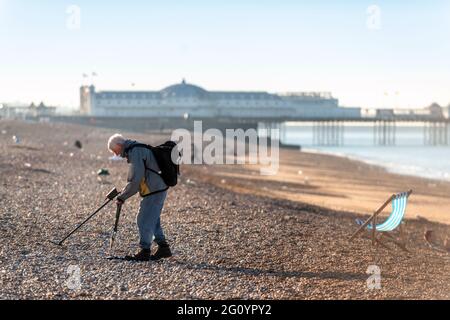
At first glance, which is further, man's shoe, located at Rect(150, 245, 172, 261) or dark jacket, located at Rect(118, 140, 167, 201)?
man's shoe, located at Rect(150, 245, 172, 261)

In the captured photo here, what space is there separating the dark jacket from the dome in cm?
10340

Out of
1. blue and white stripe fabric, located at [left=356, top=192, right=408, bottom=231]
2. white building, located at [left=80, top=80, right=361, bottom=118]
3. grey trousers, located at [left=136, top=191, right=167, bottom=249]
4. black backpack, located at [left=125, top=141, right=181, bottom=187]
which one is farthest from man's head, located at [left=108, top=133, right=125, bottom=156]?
white building, located at [left=80, top=80, right=361, bottom=118]

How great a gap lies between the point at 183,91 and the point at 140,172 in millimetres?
104403

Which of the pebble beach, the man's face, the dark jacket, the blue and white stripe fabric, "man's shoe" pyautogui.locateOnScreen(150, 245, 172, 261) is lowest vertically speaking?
the pebble beach

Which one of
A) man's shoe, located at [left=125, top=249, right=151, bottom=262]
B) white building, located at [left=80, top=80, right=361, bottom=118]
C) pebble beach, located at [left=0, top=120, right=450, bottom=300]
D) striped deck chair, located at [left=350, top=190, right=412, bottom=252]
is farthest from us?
white building, located at [left=80, top=80, right=361, bottom=118]

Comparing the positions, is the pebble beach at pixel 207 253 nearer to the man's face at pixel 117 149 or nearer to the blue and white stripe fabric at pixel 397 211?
the blue and white stripe fabric at pixel 397 211

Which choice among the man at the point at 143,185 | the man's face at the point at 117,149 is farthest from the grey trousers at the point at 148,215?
the man's face at the point at 117,149

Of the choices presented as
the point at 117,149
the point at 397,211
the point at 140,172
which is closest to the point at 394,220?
the point at 397,211

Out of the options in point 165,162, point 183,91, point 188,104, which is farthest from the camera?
point 183,91

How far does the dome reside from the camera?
4353 inches

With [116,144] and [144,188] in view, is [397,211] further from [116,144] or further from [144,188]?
[116,144]

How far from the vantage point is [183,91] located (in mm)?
111000

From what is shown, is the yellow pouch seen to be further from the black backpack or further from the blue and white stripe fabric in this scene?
the blue and white stripe fabric
